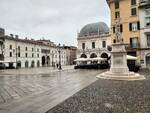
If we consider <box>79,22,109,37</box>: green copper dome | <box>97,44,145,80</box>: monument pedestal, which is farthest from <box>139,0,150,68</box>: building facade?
<box>79,22,109,37</box>: green copper dome

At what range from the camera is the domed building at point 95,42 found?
6975 cm

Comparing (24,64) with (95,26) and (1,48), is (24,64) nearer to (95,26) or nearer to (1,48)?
(1,48)

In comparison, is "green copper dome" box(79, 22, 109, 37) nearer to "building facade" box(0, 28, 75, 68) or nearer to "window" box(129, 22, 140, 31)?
"building facade" box(0, 28, 75, 68)

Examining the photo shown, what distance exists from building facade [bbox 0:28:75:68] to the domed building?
380 inches

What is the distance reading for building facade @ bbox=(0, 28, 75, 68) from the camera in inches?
2360

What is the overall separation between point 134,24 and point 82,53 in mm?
37082

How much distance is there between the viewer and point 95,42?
7094 centimetres

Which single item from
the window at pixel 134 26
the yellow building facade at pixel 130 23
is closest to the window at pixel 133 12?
Answer: the yellow building facade at pixel 130 23

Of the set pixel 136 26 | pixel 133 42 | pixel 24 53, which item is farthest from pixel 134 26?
pixel 24 53

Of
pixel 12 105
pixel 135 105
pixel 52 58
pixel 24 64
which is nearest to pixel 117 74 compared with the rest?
pixel 135 105

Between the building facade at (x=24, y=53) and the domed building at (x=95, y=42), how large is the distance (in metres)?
9.65

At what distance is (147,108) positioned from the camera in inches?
257

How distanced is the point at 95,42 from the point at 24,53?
28189 millimetres

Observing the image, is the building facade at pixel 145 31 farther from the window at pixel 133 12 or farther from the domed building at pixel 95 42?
the domed building at pixel 95 42
